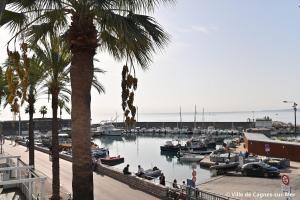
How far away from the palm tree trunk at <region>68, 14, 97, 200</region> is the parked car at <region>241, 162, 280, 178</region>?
30757 mm

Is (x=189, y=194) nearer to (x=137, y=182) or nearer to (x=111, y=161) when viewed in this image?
(x=137, y=182)

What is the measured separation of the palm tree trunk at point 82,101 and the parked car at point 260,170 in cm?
3076

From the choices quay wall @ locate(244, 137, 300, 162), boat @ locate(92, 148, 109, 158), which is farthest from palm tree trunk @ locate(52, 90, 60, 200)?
boat @ locate(92, 148, 109, 158)

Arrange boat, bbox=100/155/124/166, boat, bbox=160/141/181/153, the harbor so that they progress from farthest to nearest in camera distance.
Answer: boat, bbox=160/141/181/153 < boat, bbox=100/155/124/166 < the harbor

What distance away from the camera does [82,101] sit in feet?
33.1

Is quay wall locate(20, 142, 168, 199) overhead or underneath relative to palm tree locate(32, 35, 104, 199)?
underneath

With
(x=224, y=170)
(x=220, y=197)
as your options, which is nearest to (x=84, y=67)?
(x=220, y=197)

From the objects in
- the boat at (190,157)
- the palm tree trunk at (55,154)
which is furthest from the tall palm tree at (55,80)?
the boat at (190,157)

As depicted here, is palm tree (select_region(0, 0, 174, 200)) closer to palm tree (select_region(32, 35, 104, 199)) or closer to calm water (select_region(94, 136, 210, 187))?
palm tree (select_region(32, 35, 104, 199))

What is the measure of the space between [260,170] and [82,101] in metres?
31.2

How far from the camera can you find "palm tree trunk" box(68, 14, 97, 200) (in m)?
9.91

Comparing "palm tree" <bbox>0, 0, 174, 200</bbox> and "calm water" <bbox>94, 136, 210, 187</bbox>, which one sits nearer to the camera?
"palm tree" <bbox>0, 0, 174, 200</bbox>

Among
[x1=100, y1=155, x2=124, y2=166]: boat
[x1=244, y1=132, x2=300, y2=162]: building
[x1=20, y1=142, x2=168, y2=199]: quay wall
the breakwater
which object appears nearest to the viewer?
[x1=20, y1=142, x2=168, y2=199]: quay wall

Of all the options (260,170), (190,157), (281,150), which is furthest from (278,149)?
(190,157)
